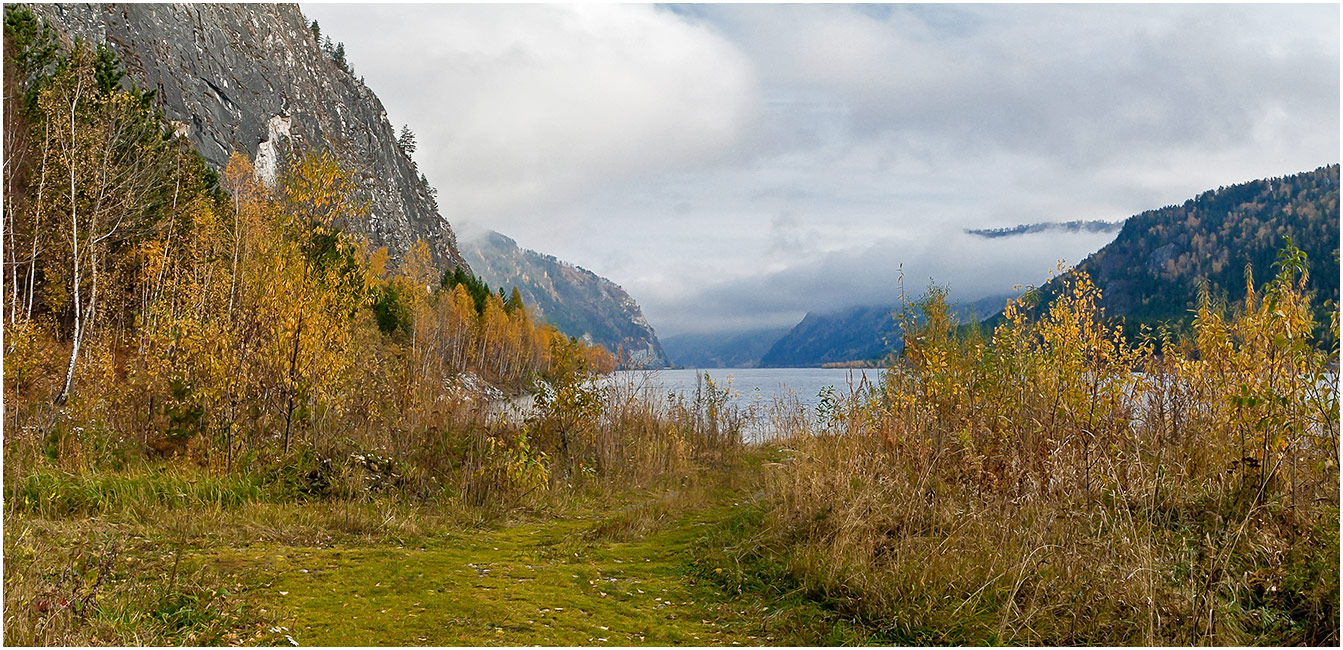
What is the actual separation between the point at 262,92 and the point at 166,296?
47895mm

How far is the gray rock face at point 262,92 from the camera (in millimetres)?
45500

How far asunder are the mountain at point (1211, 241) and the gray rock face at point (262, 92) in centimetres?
7485

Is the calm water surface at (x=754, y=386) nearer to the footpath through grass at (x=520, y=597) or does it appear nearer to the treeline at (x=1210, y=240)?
the footpath through grass at (x=520, y=597)

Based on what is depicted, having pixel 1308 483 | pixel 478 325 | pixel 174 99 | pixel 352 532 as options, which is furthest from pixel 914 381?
pixel 174 99

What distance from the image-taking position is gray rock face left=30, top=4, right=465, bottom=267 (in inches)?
1791

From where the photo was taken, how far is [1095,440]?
5.93 metres

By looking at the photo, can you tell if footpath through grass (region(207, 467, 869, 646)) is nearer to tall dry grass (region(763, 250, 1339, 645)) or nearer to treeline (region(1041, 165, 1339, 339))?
tall dry grass (region(763, 250, 1339, 645))

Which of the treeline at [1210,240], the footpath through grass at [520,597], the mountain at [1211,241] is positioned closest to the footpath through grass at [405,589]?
the footpath through grass at [520,597]

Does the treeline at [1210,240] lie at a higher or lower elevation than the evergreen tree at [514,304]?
higher

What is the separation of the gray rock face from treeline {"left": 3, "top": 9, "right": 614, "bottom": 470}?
333 inches

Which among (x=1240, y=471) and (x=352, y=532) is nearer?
(x=1240, y=471)

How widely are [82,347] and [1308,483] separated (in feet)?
73.4

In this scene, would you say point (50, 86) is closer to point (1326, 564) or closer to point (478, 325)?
point (1326, 564)

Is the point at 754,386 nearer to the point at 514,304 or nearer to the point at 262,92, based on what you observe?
the point at 514,304
